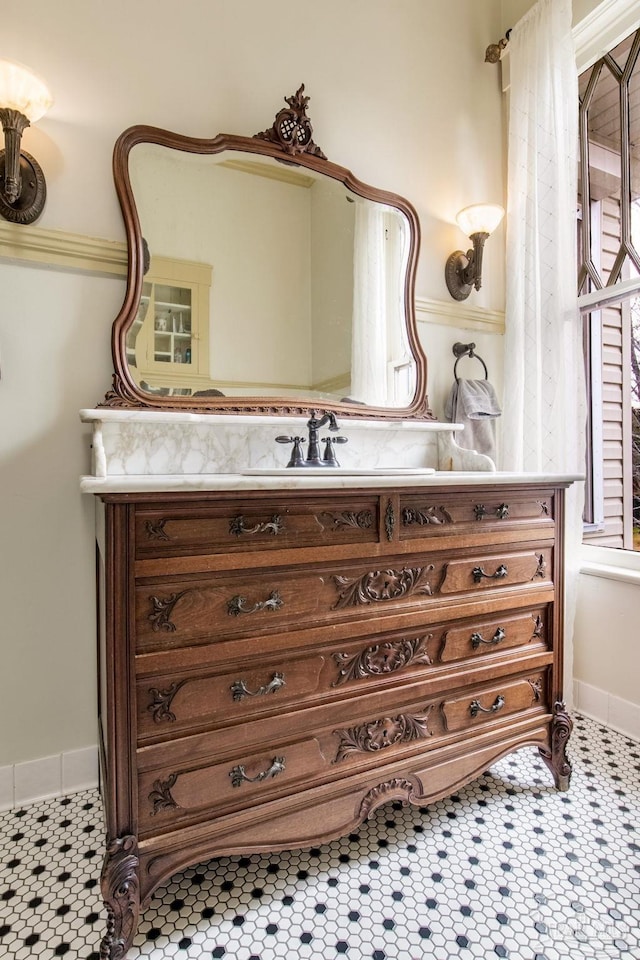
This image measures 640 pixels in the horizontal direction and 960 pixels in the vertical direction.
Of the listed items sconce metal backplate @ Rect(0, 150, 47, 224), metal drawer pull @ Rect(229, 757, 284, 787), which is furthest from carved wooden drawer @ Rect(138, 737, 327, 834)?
sconce metal backplate @ Rect(0, 150, 47, 224)

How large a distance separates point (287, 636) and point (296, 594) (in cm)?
10

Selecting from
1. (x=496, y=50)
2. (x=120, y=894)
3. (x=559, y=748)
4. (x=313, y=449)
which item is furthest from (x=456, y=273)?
(x=120, y=894)

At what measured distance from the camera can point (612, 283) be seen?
79.2 inches

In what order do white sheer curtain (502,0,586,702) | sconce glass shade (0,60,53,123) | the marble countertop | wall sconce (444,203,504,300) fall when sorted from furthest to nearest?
1. wall sconce (444,203,504,300)
2. white sheer curtain (502,0,586,702)
3. sconce glass shade (0,60,53,123)
4. the marble countertop

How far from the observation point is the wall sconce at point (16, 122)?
1344 mm

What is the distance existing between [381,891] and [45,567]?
1.35 metres

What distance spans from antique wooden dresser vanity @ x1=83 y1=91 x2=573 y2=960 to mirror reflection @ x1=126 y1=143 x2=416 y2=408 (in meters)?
0.08

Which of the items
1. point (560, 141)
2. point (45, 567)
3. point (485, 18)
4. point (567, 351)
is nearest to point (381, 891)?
point (45, 567)

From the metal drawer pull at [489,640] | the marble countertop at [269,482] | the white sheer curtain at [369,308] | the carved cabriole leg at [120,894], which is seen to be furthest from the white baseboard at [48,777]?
the white sheer curtain at [369,308]

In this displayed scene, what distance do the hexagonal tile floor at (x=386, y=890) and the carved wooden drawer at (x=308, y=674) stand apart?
495 mm

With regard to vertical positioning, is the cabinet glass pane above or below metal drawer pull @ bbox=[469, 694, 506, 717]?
above

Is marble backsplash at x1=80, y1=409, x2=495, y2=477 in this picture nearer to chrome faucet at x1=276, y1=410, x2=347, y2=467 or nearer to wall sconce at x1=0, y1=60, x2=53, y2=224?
chrome faucet at x1=276, y1=410, x2=347, y2=467

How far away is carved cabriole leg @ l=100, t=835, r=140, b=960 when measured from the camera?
0.96m

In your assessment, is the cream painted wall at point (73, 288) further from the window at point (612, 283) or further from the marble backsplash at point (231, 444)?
the window at point (612, 283)
